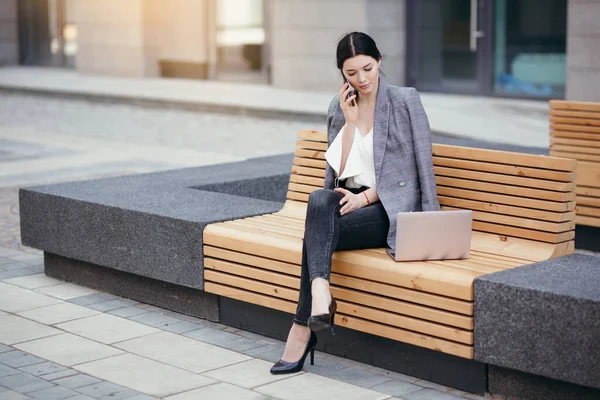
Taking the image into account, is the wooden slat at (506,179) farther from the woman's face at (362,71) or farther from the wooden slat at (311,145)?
the wooden slat at (311,145)

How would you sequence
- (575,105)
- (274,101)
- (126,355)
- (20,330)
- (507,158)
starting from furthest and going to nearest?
(274,101), (575,105), (20,330), (126,355), (507,158)

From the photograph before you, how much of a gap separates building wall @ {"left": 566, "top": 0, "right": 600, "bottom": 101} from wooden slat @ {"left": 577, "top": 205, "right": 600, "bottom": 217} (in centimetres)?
798

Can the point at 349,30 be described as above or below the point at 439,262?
above

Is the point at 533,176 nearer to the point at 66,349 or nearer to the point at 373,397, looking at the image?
the point at 373,397

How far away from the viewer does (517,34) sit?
1739 centimetres

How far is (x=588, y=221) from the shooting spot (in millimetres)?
7297

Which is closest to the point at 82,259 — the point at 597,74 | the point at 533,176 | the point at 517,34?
the point at 533,176

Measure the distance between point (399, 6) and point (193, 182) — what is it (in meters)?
12.2

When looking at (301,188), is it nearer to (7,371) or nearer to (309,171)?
(309,171)

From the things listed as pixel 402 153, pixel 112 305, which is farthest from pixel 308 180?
pixel 112 305

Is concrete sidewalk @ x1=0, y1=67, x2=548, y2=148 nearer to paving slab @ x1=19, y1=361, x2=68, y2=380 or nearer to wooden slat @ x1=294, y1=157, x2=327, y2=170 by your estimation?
wooden slat @ x1=294, y1=157, x2=327, y2=170

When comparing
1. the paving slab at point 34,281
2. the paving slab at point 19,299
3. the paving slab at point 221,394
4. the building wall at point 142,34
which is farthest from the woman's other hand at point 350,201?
the building wall at point 142,34

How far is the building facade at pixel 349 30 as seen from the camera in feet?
55.3

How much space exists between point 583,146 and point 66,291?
11.6 feet
